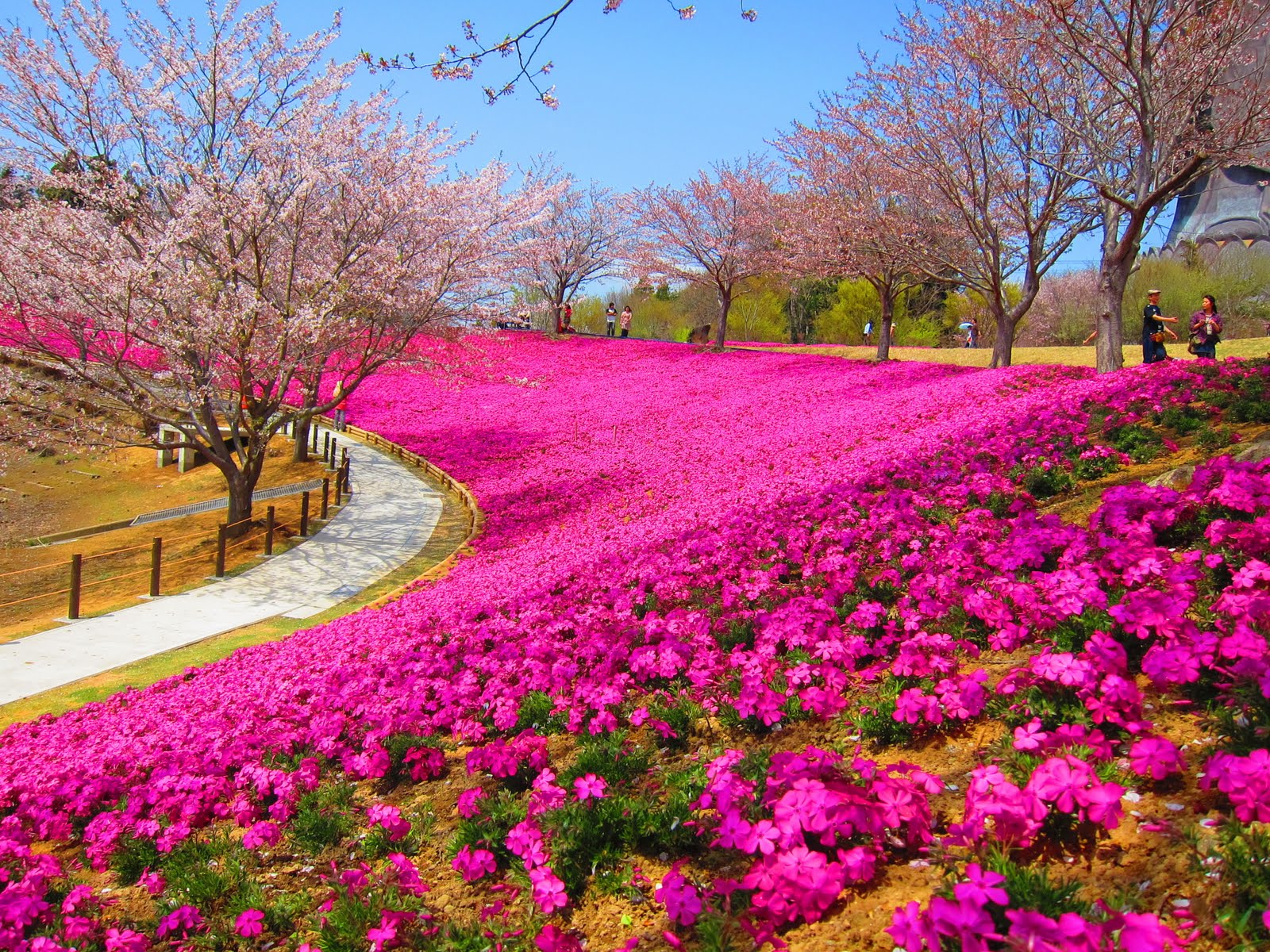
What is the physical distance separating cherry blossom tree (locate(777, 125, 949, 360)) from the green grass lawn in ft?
8.24

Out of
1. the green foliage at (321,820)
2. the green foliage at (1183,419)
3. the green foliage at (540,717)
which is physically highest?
the green foliage at (1183,419)

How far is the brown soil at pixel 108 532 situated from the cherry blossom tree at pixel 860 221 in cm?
1703

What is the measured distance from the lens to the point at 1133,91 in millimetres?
15203

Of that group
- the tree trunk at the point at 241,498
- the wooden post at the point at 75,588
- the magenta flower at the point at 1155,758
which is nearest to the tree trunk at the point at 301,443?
the tree trunk at the point at 241,498

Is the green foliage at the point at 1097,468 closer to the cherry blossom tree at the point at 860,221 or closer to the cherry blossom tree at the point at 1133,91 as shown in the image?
the cherry blossom tree at the point at 1133,91

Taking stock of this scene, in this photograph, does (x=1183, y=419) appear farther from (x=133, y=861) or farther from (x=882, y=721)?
(x=133, y=861)

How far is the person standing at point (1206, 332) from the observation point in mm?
14156

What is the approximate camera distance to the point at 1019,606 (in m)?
4.34

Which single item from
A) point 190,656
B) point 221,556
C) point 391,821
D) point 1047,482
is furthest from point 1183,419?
point 221,556

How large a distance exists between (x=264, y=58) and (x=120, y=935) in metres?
17.1

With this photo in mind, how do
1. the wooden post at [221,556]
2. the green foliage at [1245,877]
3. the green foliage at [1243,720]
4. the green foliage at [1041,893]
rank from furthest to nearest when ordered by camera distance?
1. the wooden post at [221,556]
2. the green foliage at [1243,720]
3. the green foliage at [1041,893]
4. the green foliage at [1245,877]

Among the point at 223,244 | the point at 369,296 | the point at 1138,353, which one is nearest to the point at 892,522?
the point at 369,296

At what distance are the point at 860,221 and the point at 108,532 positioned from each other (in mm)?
21372

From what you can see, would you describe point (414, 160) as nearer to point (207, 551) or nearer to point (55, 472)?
point (207, 551)
